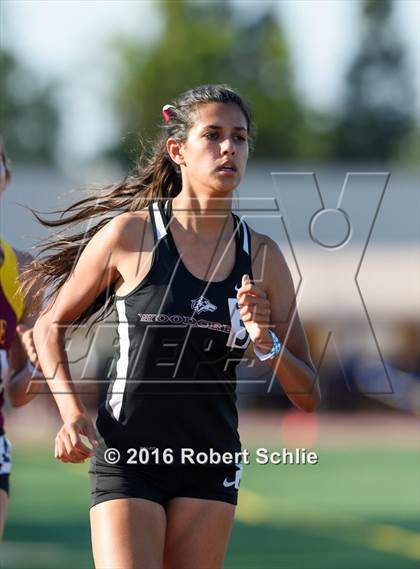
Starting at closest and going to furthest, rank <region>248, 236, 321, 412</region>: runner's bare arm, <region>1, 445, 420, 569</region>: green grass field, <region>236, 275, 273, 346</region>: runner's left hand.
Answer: <region>236, 275, 273, 346</region>: runner's left hand
<region>248, 236, 321, 412</region>: runner's bare arm
<region>1, 445, 420, 569</region>: green grass field

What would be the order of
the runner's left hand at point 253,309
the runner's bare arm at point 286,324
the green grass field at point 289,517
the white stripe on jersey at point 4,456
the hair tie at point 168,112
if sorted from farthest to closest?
the green grass field at point 289,517
the white stripe on jersey at point 4,456
the hair tie at point 168,112
the runner's bare arm at point 286,324
the runner's left hand at point 253,309

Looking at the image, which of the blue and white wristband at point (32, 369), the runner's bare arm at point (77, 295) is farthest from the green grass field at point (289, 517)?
the runner's bare arm at point (77, 295)

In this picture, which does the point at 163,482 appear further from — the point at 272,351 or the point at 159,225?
the point at 159,225

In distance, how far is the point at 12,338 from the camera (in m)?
5.75

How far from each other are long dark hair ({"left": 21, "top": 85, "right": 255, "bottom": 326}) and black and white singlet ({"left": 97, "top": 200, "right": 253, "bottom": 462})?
31 centimetres

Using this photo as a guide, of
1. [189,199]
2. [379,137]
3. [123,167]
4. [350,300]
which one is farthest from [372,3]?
[189,199]

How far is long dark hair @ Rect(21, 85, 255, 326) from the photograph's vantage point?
495cm

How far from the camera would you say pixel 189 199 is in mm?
4887

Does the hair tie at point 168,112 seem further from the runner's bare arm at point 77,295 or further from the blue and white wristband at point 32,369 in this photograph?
the blue and white wristband at point 32,369

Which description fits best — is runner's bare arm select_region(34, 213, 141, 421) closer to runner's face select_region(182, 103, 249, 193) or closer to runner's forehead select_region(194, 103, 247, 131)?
runner's face select_region(182, 103, 249, 193)

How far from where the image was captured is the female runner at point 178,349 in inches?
180

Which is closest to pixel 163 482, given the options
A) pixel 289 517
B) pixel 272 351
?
pixel 272 351

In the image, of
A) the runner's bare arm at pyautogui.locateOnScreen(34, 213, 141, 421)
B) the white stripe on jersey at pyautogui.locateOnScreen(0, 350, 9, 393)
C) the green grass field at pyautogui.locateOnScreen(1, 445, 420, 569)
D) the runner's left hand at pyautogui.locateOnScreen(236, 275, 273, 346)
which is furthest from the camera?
the green grass field at pyautogui.locateOnScreen(1, 445, 420, 569)

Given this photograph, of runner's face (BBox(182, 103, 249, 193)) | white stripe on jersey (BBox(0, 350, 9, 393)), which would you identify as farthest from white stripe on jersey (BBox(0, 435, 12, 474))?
runner's face (BBox(182, 103, 249, 193))
